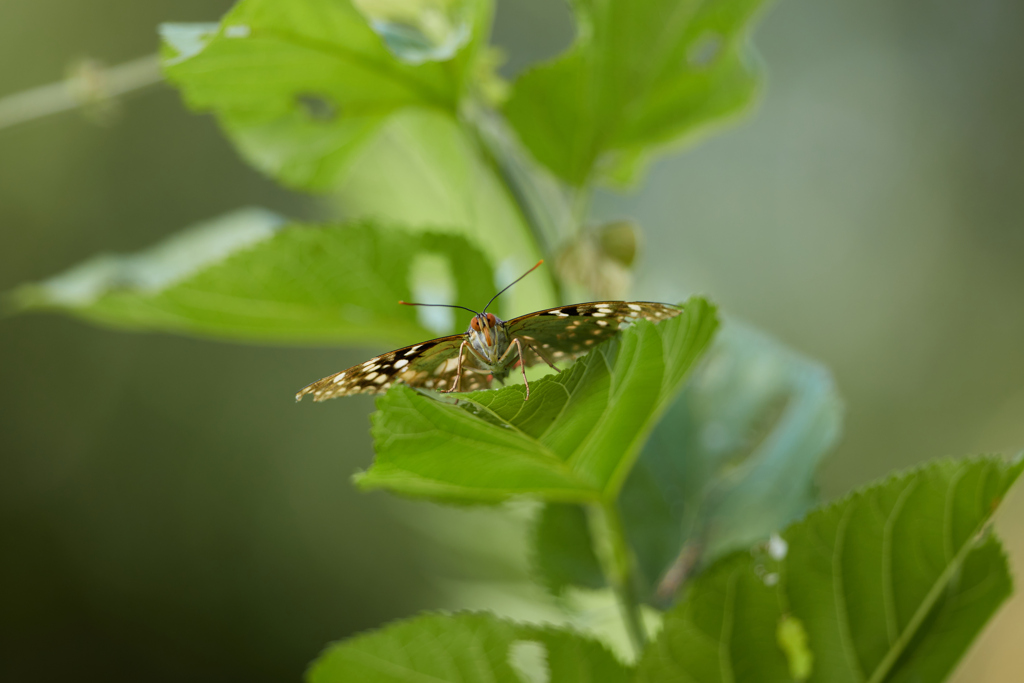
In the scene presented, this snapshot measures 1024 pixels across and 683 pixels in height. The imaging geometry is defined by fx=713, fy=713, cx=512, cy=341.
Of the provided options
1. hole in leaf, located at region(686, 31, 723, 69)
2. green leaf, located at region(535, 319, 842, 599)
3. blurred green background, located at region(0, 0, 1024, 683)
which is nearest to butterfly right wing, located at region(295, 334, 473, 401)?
green leaf, located at region(535, 319, 842, 599)

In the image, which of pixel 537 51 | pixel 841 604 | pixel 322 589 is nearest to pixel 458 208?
pixel 841 604

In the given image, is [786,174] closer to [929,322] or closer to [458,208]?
[929,322]

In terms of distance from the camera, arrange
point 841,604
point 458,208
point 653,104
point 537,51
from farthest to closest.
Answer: point 537,51, point 458,208, point 653,104, point 841,604

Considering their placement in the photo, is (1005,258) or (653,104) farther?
(1005,258)

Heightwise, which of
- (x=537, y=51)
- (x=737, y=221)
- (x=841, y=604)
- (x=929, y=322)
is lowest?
(x=929, y=322)

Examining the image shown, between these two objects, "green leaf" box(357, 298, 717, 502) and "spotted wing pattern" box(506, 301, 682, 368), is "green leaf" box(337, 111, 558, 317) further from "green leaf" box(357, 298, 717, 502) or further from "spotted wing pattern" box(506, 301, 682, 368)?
"green leaf" box(357, 298, 717, 502)

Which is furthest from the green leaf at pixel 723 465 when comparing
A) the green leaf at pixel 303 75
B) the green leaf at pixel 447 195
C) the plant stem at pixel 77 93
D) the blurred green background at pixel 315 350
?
the blurred green background at pixel 315 350

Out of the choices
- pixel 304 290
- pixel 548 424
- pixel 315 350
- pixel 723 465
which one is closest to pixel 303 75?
pixel 304 290
